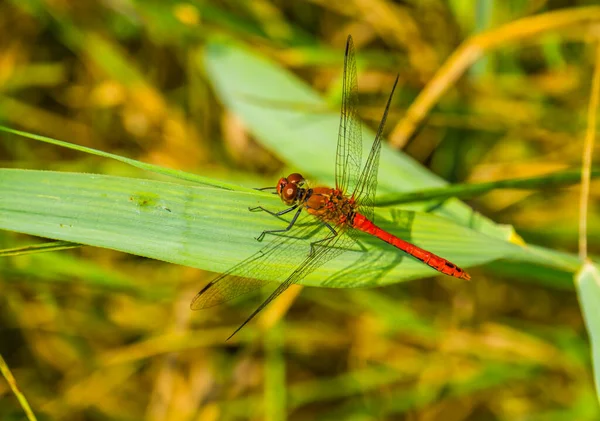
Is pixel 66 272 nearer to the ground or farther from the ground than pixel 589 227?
nearer to the ground

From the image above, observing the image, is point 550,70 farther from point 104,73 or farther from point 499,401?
point 104,73

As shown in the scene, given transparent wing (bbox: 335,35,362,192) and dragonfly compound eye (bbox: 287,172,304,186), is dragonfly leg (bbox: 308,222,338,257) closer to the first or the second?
dragonfly compound eye (bbox: 287,172,304,186)

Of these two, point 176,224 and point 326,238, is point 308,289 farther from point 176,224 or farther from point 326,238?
point 176,224

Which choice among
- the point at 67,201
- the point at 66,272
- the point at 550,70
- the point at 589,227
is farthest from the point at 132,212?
the point at 550,70

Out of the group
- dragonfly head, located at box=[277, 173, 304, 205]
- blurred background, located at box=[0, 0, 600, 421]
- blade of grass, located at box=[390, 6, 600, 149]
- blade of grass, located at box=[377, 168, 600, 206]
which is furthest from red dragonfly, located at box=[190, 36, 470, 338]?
blurred background, located at box=[0, 0, 600, 421]

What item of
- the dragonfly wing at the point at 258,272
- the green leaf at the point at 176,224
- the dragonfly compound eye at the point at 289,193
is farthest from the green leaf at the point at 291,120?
the dragonfly wing at the point at 258,272

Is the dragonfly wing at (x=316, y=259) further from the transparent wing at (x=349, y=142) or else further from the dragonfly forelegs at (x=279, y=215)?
the transparent wing at (x=349, y=142)
